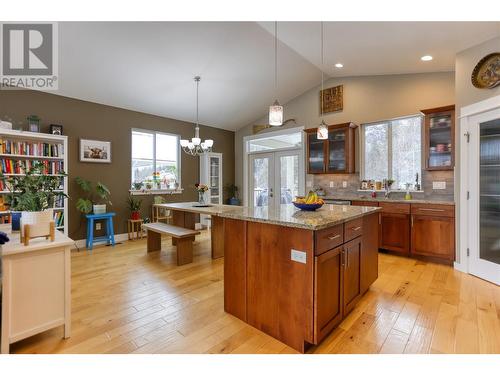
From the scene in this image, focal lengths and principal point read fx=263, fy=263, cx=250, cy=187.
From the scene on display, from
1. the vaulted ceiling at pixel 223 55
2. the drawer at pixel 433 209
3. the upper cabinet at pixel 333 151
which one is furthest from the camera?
the upper cabinet at pixel 333 151

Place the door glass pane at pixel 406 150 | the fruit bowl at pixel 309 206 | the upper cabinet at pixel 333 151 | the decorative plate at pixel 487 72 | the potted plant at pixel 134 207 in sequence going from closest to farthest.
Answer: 1. the fruit bowl at pixel 309 206
2. the decorative plate at pixel 487 72
3. the door glass pane at pixel 406 150
4. the upper cabinet at pixel 333 151
5. the potted plant at pixel 134 207

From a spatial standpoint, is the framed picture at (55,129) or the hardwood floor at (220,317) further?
the framed picture at (55,129)

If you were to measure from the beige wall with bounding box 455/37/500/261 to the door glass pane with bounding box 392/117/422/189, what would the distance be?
85 centimetres

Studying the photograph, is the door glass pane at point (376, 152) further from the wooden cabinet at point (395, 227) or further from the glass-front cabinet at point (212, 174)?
the glass-front cabinet at point (212, 174)

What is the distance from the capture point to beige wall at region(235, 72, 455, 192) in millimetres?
4121

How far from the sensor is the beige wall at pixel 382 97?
13.5 ft

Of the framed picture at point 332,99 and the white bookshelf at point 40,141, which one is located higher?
the framed picture at point 332,99

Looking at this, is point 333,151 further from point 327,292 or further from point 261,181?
point 327,292

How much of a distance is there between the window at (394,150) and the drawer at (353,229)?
267 cm

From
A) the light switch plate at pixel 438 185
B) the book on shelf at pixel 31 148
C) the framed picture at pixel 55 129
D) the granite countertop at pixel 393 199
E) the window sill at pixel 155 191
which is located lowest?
the granite countertop at pixel 393 199

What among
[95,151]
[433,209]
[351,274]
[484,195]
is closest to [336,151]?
[433,209]

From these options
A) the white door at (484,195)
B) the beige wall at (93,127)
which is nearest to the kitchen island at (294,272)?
the white door at (484,195)
